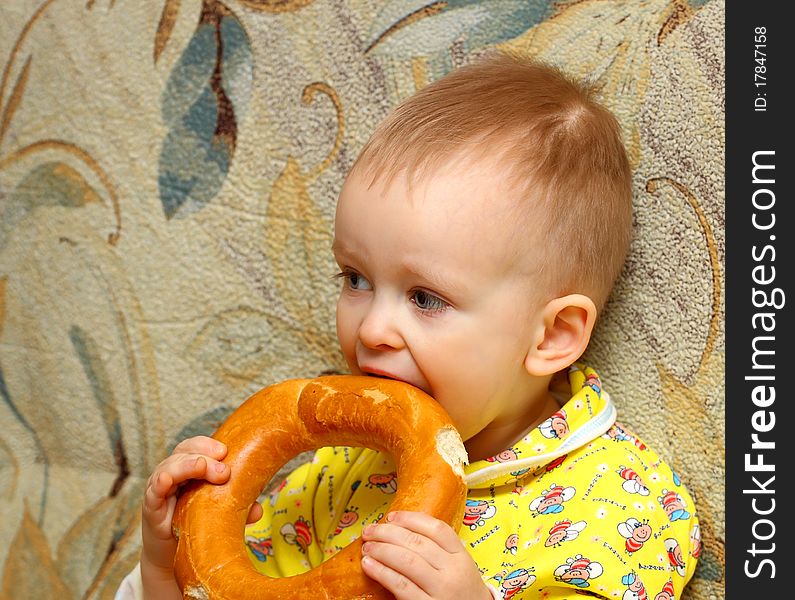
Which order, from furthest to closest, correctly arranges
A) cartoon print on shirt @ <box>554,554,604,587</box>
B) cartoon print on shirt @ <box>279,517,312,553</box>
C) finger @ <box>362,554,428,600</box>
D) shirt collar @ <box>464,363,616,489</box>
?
1. cartoon print on shirt @ <box>279,517,312,553</box>
2. shirt collar @ <box>464,363,616,489</box>
3. cartoon print on shirt @ <box>554,554,604,587</box>
4. finger @ <box>362,554,428,600</box>

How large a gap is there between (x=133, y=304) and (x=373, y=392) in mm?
543

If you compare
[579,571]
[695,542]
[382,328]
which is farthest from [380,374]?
[695,542]

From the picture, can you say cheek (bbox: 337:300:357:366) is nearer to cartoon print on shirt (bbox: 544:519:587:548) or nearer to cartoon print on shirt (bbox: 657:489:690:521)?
cartoon print on shirt (bbox: 544:519:587:548)

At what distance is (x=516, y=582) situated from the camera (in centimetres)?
105

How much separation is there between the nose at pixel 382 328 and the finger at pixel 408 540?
0.69ft

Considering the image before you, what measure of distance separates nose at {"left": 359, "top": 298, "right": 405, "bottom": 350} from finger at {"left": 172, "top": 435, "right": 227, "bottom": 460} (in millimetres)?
197

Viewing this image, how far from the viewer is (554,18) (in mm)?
1277

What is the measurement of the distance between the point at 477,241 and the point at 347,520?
0.41m

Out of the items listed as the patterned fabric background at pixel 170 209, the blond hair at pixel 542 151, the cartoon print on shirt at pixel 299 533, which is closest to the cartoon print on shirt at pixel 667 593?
the patterned fabric background at pixel 170 209

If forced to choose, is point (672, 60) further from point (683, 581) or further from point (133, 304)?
point (133, 304)

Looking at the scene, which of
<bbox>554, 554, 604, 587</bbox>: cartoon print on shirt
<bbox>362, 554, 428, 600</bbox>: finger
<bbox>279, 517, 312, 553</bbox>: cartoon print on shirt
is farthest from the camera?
<bbox>279, 517, 312, 553</bbox>: cartoon print on shirt

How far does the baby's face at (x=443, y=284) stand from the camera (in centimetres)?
105

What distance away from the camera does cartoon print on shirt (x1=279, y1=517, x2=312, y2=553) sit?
1265 millimetres

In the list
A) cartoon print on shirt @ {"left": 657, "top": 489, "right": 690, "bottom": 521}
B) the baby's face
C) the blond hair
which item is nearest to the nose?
the baby's face
